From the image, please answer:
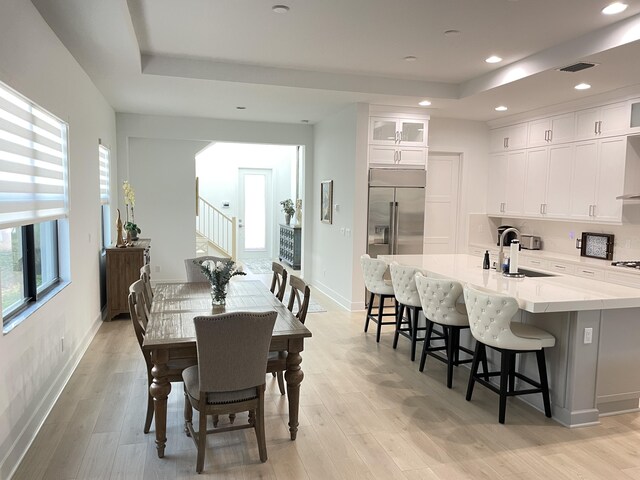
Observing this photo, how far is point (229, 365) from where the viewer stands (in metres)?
2.47

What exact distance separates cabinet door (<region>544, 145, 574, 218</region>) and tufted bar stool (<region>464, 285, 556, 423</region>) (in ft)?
10.1

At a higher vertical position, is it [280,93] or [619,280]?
[280,93]

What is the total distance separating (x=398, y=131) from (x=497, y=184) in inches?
73.0

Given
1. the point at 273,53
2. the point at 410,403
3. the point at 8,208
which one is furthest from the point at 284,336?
the point at 273,53

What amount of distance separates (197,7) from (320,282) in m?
4.91

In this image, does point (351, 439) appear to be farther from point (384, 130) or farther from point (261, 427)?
point (384, 130)

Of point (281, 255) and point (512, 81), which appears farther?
point (281, 255)

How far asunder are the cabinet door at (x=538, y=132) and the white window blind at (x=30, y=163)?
219 inches

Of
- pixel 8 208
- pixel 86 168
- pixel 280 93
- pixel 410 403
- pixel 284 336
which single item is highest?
pixel 280 93

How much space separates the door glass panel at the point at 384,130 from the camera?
617cm

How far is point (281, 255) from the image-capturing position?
11.2m

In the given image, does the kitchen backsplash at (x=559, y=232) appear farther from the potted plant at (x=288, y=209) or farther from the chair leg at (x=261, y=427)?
the chair leg at (x=261, y=427)

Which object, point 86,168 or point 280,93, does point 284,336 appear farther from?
point 280,93

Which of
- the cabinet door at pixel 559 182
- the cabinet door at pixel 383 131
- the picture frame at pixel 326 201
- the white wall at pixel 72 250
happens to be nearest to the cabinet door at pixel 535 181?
the cabinet door at pixel 559 182
